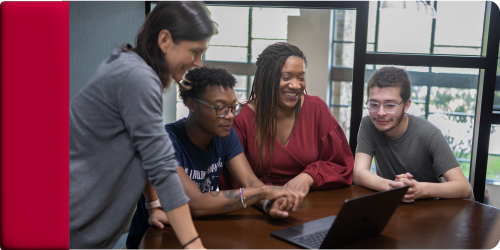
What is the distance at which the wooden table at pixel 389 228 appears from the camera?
3.72ft

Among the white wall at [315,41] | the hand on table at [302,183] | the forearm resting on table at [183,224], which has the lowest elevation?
the hand on table at [302,183]

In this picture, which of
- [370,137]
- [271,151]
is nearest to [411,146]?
[370,137]

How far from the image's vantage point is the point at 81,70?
2.32 metres

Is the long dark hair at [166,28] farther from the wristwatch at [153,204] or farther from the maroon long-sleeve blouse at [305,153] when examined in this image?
the maroon long-sleeve blouse at [305,153]

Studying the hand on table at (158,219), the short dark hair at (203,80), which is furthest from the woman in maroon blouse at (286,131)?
the hand on table at (158,219)

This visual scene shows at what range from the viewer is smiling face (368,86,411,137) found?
6.32 ft

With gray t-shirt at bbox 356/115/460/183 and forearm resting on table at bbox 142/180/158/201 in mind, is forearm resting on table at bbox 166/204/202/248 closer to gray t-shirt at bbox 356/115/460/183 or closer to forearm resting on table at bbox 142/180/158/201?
forearm resting on table at bbox 142/180/158/201

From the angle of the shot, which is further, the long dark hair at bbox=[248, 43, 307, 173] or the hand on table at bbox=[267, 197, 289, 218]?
the long dark hair at bbox=[248, 43, 307, 173]

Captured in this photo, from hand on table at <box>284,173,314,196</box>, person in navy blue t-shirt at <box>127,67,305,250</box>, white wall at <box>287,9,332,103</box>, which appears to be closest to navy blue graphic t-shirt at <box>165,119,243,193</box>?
person in navy blue t-shirt at <box>127,67,305,250</box>

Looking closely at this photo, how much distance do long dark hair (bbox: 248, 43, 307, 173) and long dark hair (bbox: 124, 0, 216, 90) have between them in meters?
0.80

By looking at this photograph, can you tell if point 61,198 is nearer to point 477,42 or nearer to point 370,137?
point 370,137

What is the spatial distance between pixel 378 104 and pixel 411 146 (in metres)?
0.29

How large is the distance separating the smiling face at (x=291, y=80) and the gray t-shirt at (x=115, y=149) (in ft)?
3.11

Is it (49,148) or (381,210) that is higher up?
(49,148)
